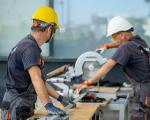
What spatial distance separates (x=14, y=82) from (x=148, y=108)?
4.47 feet

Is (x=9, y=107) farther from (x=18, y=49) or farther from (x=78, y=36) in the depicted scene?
(x=78, y=36)

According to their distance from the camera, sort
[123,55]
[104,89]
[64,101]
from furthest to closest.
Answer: [104,89] → [123,55] → [64,101]

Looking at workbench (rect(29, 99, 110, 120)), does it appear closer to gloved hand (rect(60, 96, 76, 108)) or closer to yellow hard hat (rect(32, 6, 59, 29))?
Result: gloved hand (rect(60, 96, 76, 108))

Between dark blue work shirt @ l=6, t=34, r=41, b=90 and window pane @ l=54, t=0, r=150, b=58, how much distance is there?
332 cm

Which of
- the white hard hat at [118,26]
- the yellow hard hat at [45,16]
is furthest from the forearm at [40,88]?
the white hard hat at [118,26]

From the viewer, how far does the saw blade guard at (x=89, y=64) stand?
491 cm

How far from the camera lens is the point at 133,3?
6.34 metres

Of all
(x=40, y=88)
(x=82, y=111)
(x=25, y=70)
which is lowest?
(x=82, y=111)

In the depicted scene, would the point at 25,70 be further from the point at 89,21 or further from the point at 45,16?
the point at 89,21

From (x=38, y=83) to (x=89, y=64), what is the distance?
6.50 ft

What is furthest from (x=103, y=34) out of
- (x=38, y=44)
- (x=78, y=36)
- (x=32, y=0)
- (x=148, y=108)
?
(x=38, y=44)

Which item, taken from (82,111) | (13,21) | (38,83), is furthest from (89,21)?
(38,83)

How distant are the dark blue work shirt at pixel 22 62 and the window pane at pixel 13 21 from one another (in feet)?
11.4

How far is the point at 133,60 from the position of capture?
12.9 feet
